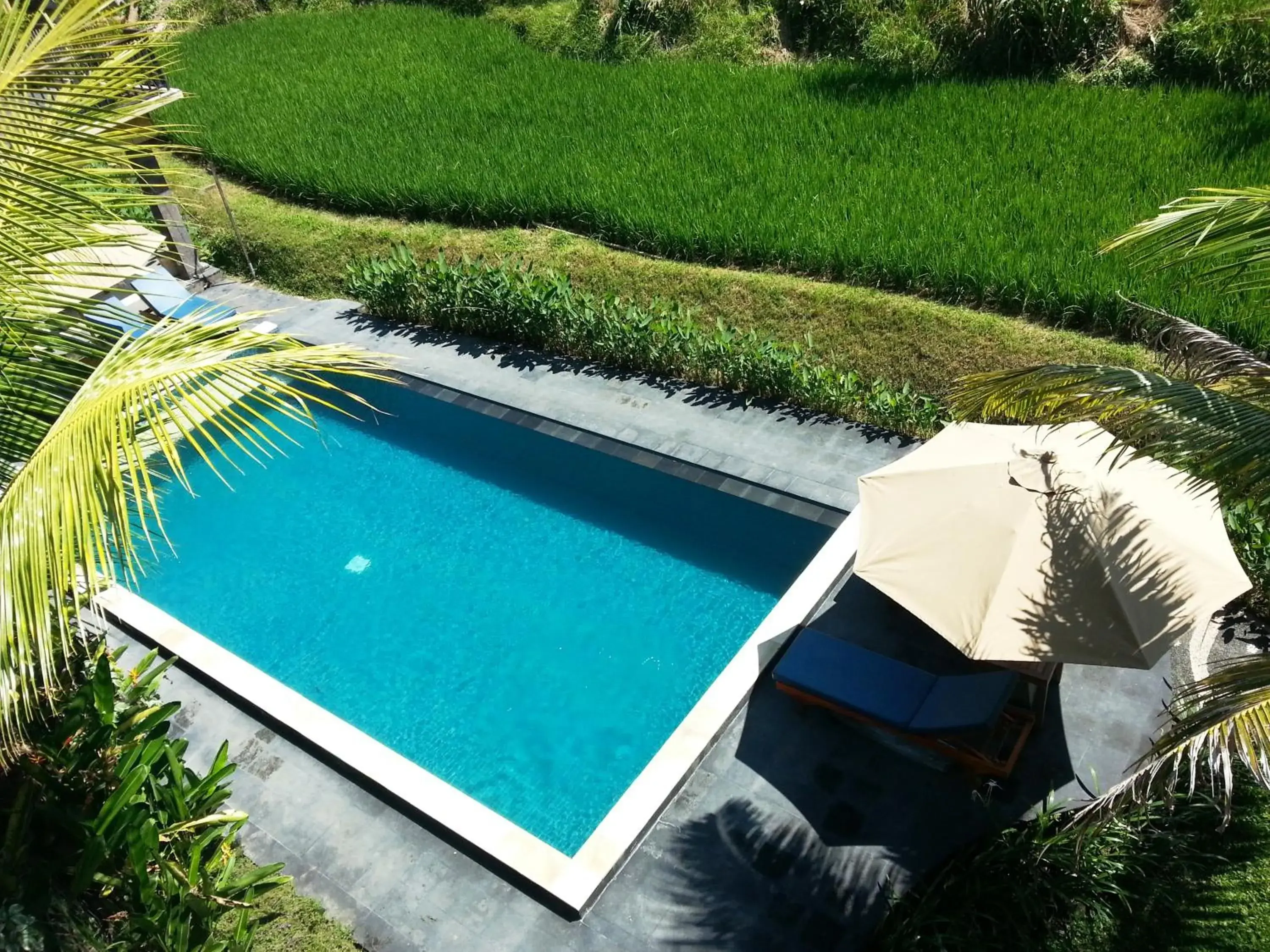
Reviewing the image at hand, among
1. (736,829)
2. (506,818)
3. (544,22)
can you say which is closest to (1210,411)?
(736,829)

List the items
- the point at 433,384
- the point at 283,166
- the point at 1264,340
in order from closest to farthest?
1. the point at 1264,340
2. the point at 433,384
3. the point at 283,166

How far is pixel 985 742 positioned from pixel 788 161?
8871mm

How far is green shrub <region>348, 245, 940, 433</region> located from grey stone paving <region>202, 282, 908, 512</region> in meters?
0.19

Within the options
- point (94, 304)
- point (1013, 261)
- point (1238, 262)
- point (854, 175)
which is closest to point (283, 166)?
point (854, 175)

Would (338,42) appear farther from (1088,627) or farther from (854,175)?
(1088,627)

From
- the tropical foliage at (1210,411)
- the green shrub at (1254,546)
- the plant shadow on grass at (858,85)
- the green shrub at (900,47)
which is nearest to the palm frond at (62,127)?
the tropical foliage at (1210,411)

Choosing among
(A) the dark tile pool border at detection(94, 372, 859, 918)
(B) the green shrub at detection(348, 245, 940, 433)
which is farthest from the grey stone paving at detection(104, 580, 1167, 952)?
(B) the green shrub at detection(348, 245, 940, 433)

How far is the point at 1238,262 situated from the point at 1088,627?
7.06ft

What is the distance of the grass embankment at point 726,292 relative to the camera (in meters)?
9.85

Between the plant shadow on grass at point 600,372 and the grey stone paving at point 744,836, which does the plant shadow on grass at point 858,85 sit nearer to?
the plant shadow on grass at point 600,372

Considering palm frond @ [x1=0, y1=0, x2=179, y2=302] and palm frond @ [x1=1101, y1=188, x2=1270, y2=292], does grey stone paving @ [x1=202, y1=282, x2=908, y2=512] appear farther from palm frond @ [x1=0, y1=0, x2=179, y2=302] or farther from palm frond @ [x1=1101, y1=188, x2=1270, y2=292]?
palm frond @ [x1=0, y1=0, x2=179, y2=302]

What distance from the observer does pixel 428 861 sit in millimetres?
6199

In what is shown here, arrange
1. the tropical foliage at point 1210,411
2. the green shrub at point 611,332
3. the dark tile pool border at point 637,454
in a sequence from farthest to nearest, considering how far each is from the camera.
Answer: the green shrub at point 611,332, the dark tile pool border at point 637,454, the tropical foliage at point 1210,411

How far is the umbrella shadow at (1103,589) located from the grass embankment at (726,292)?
4.14 meters
